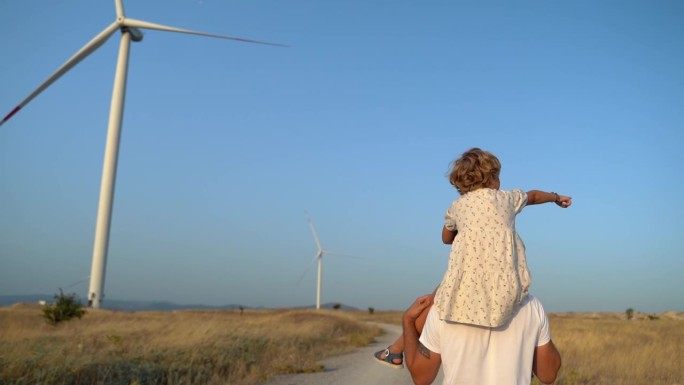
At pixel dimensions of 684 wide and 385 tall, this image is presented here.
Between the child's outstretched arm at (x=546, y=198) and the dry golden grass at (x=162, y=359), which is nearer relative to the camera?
the child's outstretched arm at (x=546, y=198)

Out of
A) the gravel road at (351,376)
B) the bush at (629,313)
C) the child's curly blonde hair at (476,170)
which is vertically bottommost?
the bush at (629,313)

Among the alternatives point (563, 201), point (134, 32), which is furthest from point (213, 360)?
point (134, 32)

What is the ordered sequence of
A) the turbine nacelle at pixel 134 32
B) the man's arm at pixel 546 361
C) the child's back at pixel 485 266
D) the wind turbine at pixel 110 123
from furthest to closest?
the turbine nacelle at pixel 134 32 → the wind turbine at pixel 110 123 → the man's arm at pixel 546 361 → the child's back at pixel 485 266

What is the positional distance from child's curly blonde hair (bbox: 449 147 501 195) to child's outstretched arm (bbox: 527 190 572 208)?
248mm

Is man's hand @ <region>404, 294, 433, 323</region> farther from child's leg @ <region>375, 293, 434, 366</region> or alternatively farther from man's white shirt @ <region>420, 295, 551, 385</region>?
man's white shirt @ <region>420, 295, 551, 385</region>

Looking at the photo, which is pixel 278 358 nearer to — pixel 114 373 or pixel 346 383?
pixel 346 383

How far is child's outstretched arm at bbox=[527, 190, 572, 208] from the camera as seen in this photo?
3.56 m

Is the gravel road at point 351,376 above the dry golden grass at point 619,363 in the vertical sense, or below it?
below

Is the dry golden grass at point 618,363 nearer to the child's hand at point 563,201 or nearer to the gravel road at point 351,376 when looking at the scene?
the gravel road at point 351,376

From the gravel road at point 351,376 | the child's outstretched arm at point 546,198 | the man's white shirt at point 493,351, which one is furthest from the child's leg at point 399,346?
the gravel road at point 351,376

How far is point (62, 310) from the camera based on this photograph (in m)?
31.8

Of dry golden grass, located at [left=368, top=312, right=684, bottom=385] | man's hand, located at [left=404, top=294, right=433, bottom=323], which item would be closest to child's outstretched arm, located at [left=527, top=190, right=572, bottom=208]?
man's hand, located at [left=404, top=294, right=433, bottom=323]

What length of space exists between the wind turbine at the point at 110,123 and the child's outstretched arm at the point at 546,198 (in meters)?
35.1

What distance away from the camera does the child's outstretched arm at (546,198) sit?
11.7ft
